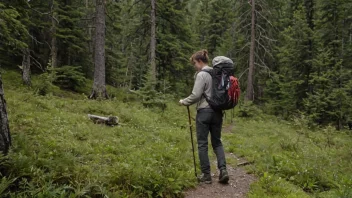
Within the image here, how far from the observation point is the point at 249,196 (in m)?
5.34

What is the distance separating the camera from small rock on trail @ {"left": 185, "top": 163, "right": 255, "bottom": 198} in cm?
536

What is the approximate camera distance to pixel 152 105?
14.8 m

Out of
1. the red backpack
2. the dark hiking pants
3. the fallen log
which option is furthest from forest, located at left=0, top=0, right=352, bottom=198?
the red backpack

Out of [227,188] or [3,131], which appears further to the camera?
[227,188]

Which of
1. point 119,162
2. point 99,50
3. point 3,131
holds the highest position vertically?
point 99,50

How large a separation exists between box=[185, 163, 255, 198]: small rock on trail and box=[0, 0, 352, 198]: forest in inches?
8.4

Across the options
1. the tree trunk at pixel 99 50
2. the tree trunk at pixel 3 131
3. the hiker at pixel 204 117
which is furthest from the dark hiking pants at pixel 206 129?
the tree trunk at pixel 99 50

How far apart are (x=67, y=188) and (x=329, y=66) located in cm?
2296

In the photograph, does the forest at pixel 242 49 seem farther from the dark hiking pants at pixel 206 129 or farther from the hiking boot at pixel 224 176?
the hiking boot at pixel 224 176

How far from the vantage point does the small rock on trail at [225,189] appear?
17.6 ft

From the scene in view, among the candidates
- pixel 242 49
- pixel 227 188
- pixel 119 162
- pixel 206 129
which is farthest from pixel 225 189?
pixel 242 49

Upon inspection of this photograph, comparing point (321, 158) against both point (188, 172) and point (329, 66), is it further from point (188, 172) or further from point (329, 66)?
point (329, 66)

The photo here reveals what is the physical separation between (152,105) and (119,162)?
9.26 metres

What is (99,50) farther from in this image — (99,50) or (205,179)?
(205,179)
